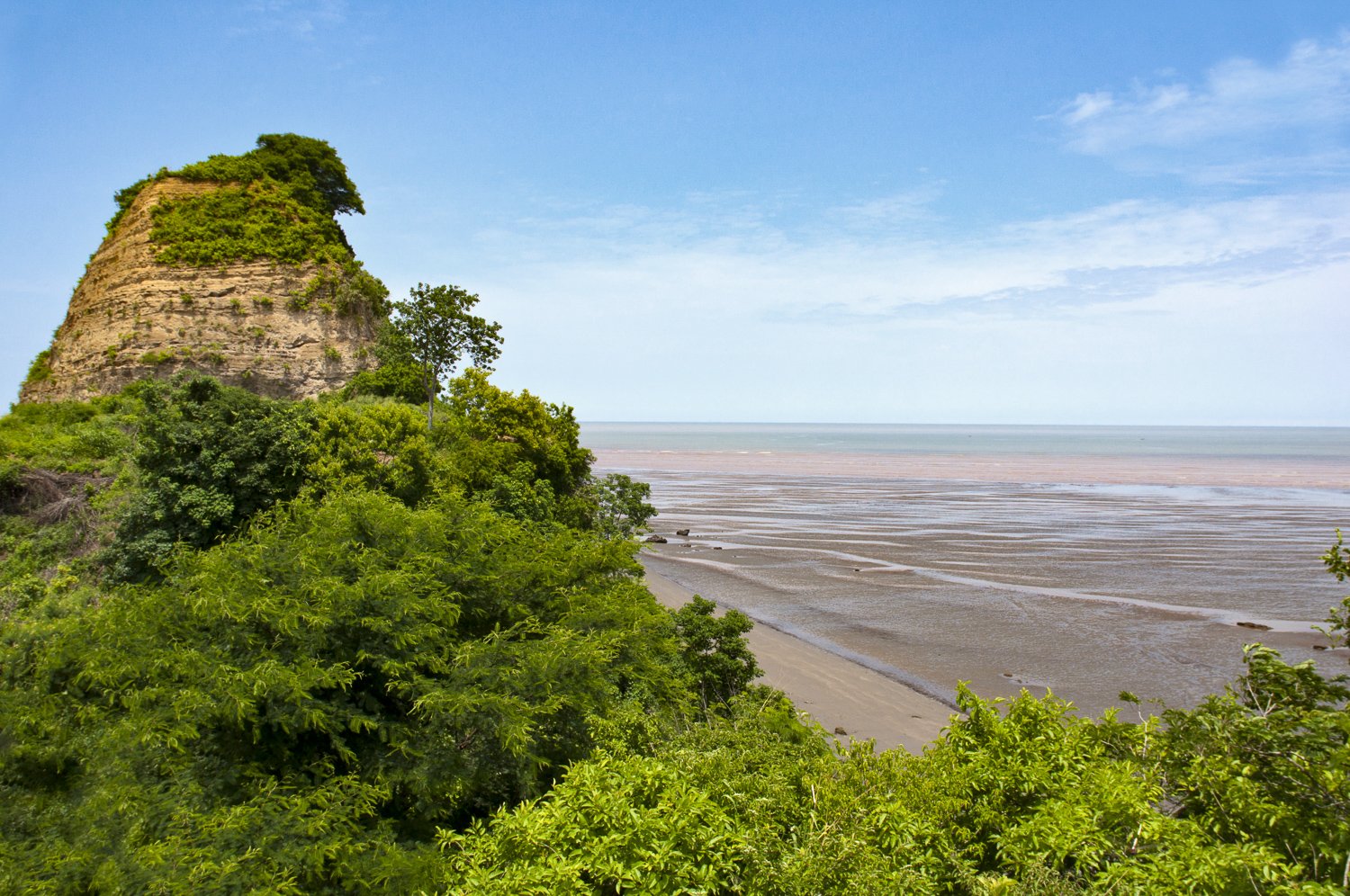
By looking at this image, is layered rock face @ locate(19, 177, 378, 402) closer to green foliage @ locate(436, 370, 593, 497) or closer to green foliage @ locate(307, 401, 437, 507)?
green foliage @ locate(436, 370, 593, 497)

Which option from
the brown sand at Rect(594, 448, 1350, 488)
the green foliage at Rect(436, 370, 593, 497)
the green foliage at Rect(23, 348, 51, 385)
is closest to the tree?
the green foliage at Rect(436, 370, 593, 497)

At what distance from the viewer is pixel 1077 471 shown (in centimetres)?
9575

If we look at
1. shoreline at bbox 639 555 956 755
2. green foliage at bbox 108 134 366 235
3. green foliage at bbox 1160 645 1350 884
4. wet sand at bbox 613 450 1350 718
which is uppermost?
green foliage at bbox 108 134 366 235

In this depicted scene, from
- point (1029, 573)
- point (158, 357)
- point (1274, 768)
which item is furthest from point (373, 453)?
point (1029, 573)

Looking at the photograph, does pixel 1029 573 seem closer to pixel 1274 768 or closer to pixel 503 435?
pixel 503 435

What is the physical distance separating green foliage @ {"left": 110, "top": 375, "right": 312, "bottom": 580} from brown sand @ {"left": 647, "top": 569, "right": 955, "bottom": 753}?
16.0 meters

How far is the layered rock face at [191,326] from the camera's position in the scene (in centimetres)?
3750

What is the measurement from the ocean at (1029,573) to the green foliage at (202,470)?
17.7 meters

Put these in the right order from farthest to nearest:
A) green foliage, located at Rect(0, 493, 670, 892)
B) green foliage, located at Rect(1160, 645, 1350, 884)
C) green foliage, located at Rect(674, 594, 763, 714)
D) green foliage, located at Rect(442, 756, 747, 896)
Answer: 1. green foliage, located at Rect(674, 594, 763, 714)
2. green foliage, located at Rect(0, 493, 670, 892)
3. green foliage, located at Rect(442, 756, 747, 896)
4. green foliage, located at Rect(1160, 645, 1350, 884)

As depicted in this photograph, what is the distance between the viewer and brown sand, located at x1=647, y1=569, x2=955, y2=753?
59.6ft

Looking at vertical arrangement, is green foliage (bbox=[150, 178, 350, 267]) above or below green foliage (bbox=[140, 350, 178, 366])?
above

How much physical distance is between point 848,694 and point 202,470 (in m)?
19.5

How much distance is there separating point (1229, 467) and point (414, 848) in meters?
120

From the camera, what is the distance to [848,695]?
807 inches
